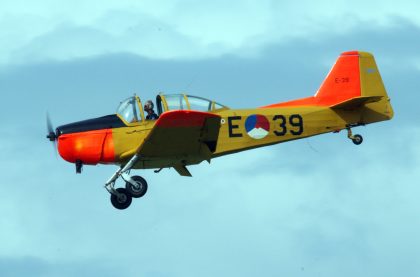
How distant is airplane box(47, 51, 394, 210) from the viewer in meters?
20.2

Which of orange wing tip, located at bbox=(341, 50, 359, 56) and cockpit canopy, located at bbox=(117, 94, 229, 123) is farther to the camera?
orange wing tip, located at bbox=(341, 50, 359, 56)

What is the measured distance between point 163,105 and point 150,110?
0.32m

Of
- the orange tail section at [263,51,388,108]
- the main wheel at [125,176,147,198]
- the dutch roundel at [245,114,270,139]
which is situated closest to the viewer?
the main wheel at [125,176,147,198]

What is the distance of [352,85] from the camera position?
23547mm

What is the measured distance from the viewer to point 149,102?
20953 mm

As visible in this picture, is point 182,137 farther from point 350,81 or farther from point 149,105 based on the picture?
point 350,81

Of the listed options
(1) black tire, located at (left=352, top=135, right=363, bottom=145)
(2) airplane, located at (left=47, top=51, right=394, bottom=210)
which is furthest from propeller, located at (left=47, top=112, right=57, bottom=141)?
(1) black tire, located at (left=352, top=135, right=363, bottom=145)

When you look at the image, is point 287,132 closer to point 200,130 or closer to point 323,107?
point 323,107

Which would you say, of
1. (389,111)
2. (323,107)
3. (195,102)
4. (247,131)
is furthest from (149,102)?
(389,111)

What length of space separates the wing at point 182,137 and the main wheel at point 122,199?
88cm

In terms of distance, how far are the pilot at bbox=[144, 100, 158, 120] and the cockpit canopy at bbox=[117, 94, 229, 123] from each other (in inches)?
3.3

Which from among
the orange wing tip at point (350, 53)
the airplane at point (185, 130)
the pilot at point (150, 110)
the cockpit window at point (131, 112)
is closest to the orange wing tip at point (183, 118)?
the airplane at point (185, 130)

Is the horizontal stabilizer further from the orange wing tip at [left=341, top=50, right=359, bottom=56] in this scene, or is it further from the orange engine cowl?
the orange engine cowl

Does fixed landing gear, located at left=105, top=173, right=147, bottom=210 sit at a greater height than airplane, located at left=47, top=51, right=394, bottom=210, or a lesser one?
lesser
